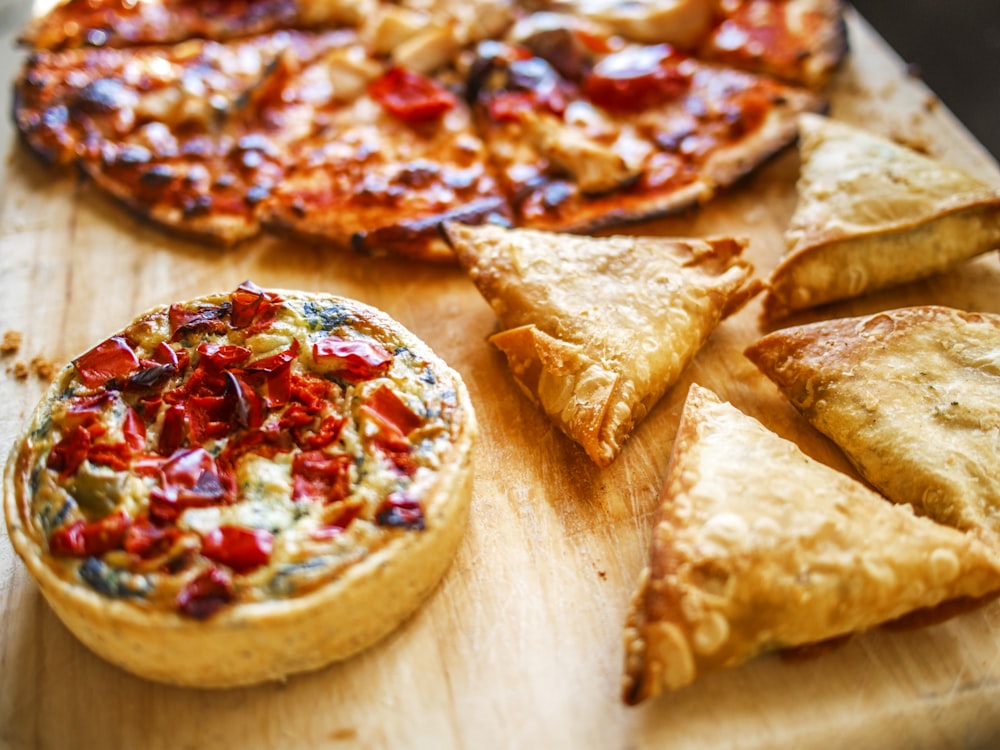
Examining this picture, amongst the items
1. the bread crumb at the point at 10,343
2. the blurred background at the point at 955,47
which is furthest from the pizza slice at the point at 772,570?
the blurred background at the point at 955,47

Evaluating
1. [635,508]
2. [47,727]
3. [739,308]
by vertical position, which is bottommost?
[47,727]

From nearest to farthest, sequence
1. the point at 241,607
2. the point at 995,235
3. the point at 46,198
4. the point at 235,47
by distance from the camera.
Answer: the point at 241,607 → the point at 995,235 → the point at 46,198 → the point at 235,47

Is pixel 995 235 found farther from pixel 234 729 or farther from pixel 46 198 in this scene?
pixel 46 198

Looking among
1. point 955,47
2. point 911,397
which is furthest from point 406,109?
point 955,47

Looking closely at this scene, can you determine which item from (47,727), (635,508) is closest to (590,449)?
(635,508)

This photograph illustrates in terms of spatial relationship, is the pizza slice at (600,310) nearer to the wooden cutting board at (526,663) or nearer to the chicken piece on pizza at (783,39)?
the wooden cutting board at (526,663)

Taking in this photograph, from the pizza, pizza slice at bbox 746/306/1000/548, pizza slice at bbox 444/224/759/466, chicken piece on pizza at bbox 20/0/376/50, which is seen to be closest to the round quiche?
pizza slice at bbox 444/224/759/466

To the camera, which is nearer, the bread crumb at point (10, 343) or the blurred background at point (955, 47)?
the bread crumb at point (10, 343)
